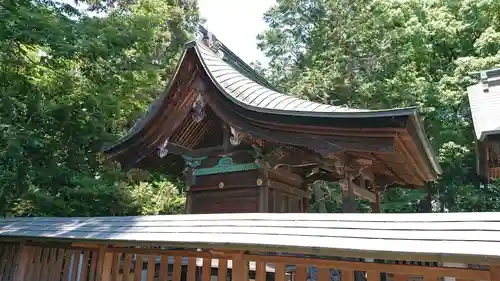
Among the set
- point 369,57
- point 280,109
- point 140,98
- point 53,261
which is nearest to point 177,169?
point 53,261

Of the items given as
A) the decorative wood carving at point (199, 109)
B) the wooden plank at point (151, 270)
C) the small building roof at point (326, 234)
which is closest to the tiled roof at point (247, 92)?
the decorative wood carving at point (199, 109)

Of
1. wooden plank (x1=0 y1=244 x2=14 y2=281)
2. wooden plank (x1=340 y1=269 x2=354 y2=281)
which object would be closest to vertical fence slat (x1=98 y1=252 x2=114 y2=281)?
wooden plank (x1=0 y1=244 x2=14 y2=281)

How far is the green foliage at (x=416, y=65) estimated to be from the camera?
16.2 m

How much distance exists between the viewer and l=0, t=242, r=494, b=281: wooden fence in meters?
2.49

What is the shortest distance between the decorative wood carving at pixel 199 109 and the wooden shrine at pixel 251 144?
2cm

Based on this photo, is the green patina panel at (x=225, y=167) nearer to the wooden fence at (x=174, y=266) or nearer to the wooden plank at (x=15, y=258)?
the wooden fence at (x=174, y=266)

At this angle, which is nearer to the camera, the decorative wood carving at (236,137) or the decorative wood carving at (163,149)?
the decorative wood carving at (236,137)

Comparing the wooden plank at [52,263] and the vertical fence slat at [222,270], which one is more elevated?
the vertical fence slat at [222,270]

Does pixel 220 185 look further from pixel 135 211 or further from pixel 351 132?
pixel 135 211

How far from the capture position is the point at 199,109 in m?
5.05

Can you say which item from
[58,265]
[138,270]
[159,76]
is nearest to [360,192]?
[138,270]

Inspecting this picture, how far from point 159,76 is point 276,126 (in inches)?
285

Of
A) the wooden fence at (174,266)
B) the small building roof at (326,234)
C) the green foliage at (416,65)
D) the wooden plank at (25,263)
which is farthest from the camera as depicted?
the green foliage at (416,65)

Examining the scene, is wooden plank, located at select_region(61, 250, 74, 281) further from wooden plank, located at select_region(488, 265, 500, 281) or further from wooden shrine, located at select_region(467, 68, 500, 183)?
wooden shrine, located at select_region(467, 68, 500, 183)
